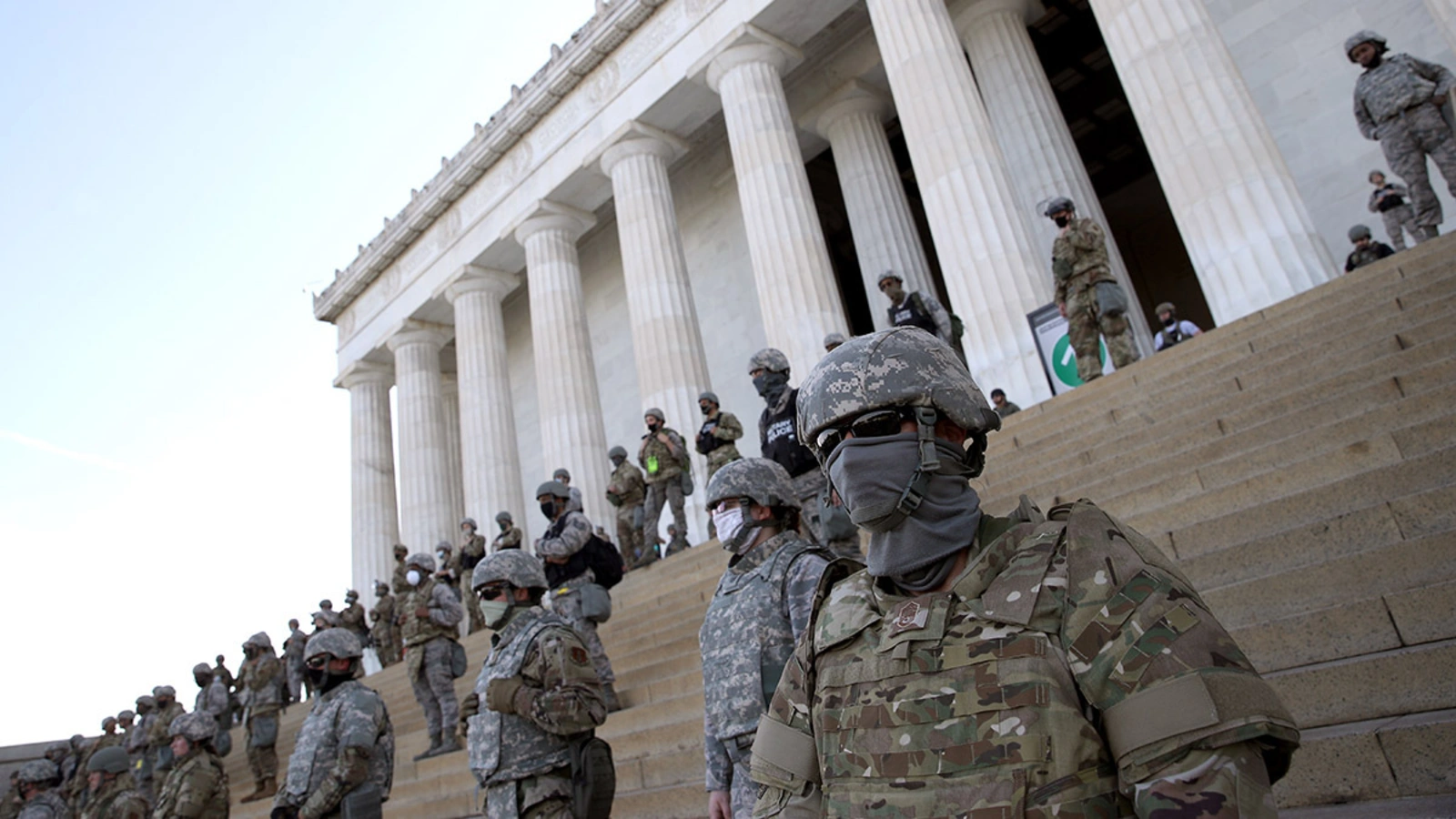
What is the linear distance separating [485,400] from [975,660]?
18.4 m

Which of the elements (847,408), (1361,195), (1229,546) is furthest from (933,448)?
(1361,195)

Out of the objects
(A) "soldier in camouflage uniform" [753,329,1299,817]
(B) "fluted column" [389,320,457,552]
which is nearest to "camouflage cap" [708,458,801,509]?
(A) "soldier in camouflage uniform" [753,329,1299,817]

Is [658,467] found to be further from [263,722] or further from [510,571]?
[510,571]

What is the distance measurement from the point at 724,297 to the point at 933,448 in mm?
17315

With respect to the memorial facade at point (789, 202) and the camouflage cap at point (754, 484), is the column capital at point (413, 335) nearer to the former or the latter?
the memorial facade at point (789, 202)

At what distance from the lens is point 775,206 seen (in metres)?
14.1

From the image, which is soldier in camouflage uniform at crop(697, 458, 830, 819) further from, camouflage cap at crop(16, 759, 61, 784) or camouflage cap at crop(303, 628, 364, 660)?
camouflage cap at crop(16, 759, 61, 784)

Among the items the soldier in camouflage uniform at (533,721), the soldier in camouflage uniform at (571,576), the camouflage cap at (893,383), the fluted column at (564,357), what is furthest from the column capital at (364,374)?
the camouflage cap at (893,383)

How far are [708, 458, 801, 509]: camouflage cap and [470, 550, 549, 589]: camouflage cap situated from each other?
36.7 inches

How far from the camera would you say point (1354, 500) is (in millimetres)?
3750

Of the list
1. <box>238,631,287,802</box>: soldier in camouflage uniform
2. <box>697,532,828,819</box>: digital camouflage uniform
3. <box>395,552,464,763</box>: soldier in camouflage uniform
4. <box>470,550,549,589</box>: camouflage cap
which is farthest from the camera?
<box>238,631,287,802</box>: soldier in camouflage uniform

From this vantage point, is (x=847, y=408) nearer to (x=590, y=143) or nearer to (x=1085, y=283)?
(x=1085, y=283)

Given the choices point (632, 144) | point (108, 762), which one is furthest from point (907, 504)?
point (632, 144)

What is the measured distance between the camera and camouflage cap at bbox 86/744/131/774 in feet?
24.2
